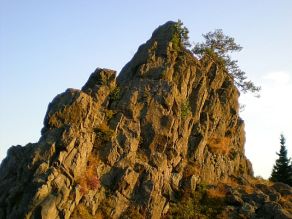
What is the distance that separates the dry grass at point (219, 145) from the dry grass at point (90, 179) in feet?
48.8

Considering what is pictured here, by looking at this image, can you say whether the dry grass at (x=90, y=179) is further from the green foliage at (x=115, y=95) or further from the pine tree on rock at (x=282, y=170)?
the pine tree on rock at (x=282, y=170)

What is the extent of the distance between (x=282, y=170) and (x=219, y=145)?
19.2 metres

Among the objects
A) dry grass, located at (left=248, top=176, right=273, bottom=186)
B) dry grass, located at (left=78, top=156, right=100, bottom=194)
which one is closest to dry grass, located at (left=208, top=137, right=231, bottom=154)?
dry grass, located at (left=248, top=176, right=273, bottom=186)

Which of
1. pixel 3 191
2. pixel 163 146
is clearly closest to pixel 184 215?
pixel 163 146

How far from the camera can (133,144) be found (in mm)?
40062

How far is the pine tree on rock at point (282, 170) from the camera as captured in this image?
6278 centimetres

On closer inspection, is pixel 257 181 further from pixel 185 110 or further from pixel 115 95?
pixel 115 95

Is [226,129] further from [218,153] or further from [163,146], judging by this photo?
[163,146]

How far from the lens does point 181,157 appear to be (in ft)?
143

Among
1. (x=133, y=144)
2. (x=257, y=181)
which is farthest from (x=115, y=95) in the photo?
(x=257, y=181)

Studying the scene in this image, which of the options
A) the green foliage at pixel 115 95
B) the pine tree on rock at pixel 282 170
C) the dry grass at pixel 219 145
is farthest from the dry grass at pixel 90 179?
the pine tree on rock at pixel 282 170

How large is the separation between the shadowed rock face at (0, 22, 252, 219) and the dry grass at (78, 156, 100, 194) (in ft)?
0.24

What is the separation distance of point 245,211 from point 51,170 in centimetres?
1646

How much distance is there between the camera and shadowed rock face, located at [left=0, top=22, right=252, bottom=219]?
33.9 meters
